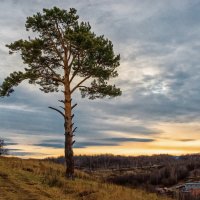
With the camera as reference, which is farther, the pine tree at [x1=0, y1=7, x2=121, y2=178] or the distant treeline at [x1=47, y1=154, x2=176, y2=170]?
the distant treeline at [x1=47, y1=154, x2=176, y2=170]

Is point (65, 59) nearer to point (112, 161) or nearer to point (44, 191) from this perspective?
point (44, 191)

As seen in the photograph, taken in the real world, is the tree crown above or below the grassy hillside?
above

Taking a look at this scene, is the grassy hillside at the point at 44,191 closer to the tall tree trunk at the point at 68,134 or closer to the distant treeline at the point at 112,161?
the tall tree trunk at the point at 68,134

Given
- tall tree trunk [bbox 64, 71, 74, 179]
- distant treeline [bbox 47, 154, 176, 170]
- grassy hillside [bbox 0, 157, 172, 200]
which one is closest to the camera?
grassy hillside [bbox 0, 157, 172, 200]

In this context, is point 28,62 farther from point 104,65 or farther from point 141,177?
point 141,177

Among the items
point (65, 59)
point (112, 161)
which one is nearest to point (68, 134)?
point (65, 59)

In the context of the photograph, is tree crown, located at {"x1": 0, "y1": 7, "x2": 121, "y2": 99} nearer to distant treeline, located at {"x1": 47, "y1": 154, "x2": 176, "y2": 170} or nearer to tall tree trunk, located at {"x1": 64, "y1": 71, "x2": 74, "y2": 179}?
tall tree trunk, located at {"x1": 64, "y1": 71, "x2": 74, "y2": 179}

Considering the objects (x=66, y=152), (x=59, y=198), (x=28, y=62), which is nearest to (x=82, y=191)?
(x=59, y=198)

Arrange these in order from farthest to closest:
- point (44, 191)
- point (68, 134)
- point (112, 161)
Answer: point (112, 161) < point (68, 134) < point (44, 191)

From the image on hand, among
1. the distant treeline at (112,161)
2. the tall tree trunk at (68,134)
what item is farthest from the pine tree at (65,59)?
the distant treeline at (112,161)

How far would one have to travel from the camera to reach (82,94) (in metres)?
30.9

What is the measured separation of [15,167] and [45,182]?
666cm

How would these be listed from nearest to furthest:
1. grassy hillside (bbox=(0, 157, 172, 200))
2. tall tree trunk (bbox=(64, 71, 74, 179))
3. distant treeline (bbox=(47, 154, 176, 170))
A: 1. grassy hillside (bbox=(0, 157, 172, 200))
2. tall tree trunk (bbox=(64, 71, 74, 179))
3. distant treeline (bbox=(47, 154, 176, 170))

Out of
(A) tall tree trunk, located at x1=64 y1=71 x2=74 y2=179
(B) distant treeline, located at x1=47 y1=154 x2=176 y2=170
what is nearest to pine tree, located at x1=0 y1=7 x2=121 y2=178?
(A) tall tree trunk, located at x1=64 y1=71 x2=74 y2=179
